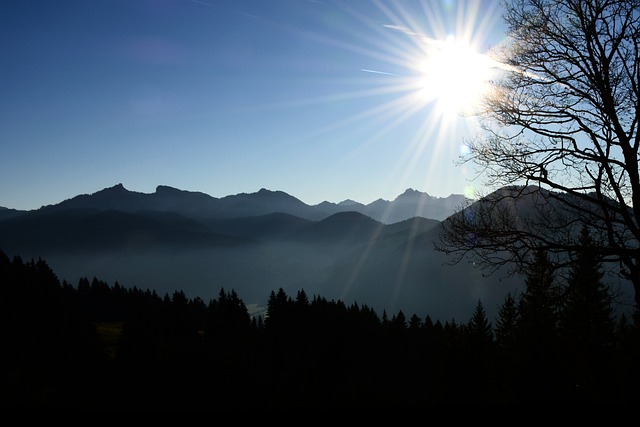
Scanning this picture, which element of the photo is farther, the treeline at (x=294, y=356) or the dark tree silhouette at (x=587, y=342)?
the treeline at (x=294, y=356)

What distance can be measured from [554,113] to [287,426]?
376 inches

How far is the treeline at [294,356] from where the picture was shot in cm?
2988

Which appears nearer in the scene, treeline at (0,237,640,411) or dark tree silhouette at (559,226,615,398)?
dark tree silhouette at (559,226,615,398)

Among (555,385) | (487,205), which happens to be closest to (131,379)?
(555,385)


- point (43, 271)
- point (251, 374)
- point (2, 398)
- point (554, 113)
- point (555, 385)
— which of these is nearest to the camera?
point (554, 113)

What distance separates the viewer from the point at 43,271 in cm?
6644

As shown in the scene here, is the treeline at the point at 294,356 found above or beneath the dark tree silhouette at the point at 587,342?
beneath

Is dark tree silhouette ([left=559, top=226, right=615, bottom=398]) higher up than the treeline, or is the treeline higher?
dark tree silhouette ([left=559, top=226, right=615, bottom=398])

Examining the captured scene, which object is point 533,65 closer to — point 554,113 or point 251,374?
point 554,113

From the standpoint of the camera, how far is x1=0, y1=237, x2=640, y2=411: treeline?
29875 mm

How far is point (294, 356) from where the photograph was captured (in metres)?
55.6

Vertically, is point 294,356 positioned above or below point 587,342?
below

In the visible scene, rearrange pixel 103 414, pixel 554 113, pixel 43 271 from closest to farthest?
pixel 103 414
pixel 554 113
pixel 43 271

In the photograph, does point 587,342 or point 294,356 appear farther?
point 294,356
